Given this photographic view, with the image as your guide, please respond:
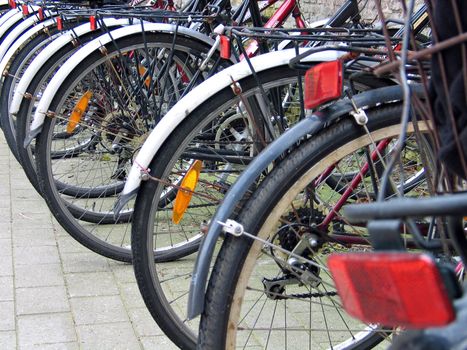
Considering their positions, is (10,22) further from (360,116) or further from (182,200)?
(360,116)

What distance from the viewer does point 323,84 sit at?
2090 millimetres

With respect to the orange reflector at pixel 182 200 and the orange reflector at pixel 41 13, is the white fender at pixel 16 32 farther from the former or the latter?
the orange reflector at pixel 182 200

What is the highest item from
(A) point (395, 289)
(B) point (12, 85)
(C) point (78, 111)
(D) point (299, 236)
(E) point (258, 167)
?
(B) point (12, 85)

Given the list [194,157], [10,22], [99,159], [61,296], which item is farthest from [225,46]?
[10,22]

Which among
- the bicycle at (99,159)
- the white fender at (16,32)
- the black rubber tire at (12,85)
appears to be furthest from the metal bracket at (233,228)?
the white fender at (16,32)

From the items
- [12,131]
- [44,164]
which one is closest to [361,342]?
[44,164]

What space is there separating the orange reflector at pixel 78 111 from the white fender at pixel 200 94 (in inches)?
55.0

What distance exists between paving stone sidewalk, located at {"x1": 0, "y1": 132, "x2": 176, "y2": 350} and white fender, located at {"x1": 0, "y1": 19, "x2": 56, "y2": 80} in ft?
3.19

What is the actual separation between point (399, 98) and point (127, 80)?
96.0 inches

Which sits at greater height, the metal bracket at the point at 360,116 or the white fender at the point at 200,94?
the white fender at the point at 200,94

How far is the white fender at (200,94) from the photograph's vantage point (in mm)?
2730

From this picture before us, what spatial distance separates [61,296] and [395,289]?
281 cm

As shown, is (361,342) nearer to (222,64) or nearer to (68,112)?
(222,64)

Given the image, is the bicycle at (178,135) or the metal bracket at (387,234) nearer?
the metal bracket at (387,234)
